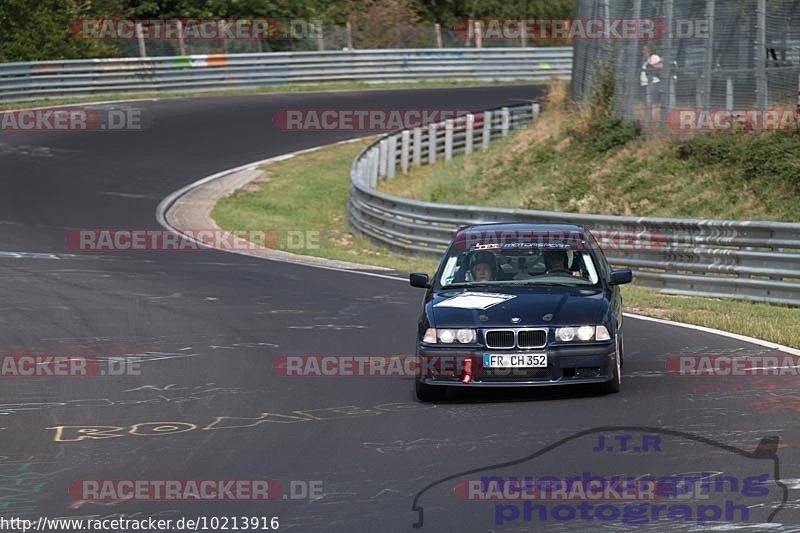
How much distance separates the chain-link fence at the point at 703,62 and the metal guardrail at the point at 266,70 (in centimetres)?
1923

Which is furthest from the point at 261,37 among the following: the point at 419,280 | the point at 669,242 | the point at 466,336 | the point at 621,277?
the point at 466,336

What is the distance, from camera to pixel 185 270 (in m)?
19.9

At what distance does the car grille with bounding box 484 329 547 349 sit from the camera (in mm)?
10227

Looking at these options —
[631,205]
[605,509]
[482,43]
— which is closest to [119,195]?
[631,205]

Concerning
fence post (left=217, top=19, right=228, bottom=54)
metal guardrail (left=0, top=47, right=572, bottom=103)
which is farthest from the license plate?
fence post (left=217, top=19, right=228, bottom=54)

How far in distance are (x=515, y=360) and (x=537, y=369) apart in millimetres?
185

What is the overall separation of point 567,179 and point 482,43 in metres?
26.2

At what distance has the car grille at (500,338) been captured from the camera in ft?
33.7

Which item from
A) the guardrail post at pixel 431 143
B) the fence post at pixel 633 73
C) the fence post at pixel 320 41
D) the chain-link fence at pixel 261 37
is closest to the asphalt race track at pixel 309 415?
the fence post at pixel 633 73

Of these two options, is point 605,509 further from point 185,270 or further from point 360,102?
point 360,102

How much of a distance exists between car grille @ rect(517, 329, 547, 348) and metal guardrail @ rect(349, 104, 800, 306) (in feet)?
24.1

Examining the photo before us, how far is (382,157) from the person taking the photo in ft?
103

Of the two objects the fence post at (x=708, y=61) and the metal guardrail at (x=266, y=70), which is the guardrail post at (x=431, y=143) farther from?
the metal guardrail at (x=266, y=70)

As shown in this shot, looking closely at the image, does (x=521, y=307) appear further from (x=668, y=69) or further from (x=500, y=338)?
(x=668, y=69)
